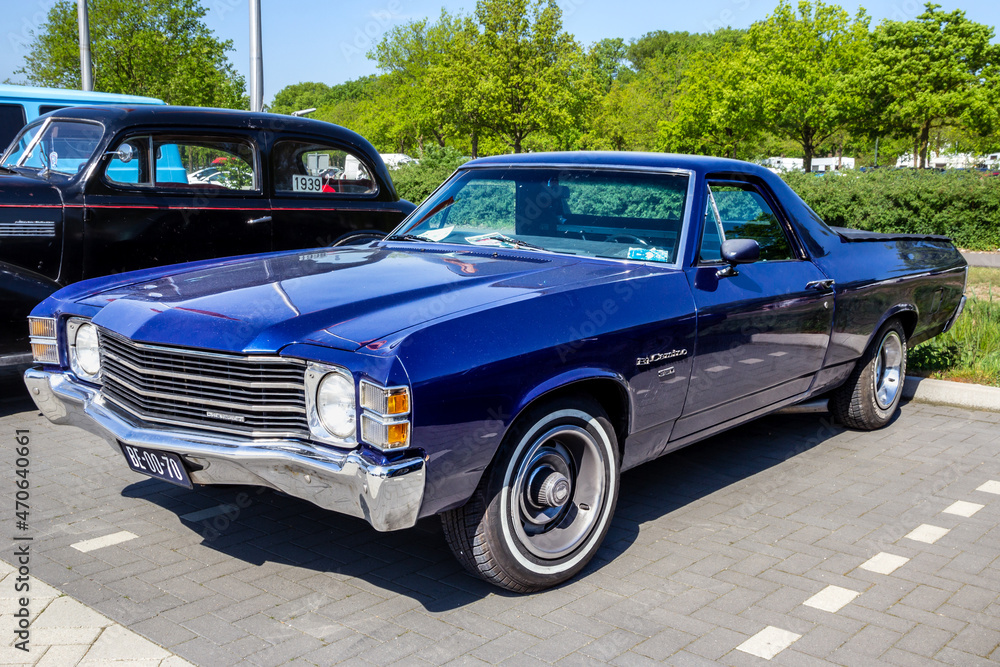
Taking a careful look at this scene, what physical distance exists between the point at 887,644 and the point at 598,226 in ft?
7.56

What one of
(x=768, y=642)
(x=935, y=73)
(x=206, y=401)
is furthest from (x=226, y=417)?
(x=935, y=73)

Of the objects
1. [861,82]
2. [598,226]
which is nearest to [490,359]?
[598,226]

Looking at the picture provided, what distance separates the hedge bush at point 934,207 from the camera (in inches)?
616

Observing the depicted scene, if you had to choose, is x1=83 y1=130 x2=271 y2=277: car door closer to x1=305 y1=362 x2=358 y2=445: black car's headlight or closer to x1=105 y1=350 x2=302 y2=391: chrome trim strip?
x1=105 y1=350 x2=302 y2=391: chrome trim strip

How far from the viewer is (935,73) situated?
34.0 m

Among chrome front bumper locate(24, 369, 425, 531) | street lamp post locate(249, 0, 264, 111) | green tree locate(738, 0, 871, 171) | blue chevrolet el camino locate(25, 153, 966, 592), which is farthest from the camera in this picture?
green tree locate(738, 0, 871, 171)

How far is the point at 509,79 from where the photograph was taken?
39250mm

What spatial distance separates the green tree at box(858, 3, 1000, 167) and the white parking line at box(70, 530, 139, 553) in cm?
3584

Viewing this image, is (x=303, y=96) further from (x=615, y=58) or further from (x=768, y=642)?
(x=768, y=642)

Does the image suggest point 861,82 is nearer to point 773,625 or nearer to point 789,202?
point 789,202

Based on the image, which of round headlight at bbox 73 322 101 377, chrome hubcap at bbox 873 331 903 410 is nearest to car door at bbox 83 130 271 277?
round headlight at bbox 73 322 101 377

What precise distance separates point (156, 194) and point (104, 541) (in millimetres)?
3577

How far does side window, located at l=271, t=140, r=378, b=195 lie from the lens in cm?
751

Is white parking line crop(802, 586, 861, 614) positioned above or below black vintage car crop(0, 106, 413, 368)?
below
